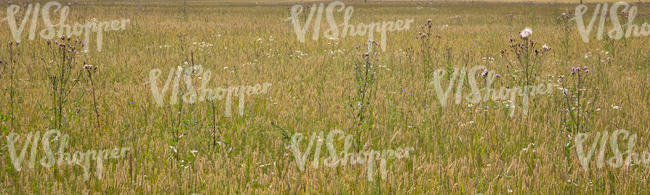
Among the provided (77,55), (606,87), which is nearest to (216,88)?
(77,55)

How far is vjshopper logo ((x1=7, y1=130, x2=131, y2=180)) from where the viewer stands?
10.3 ft

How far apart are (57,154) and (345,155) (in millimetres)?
2069

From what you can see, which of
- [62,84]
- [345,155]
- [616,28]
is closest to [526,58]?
[345,155]

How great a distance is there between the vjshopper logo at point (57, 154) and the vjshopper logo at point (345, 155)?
1282 millimetres

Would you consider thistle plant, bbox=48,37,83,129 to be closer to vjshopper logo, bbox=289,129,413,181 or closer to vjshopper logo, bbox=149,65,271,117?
vjshopper logo, bbox=149,65,271,117

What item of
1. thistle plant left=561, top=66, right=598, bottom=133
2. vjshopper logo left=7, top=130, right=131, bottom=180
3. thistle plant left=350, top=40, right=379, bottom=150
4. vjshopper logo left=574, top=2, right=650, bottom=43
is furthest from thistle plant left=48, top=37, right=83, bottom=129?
vjshopper logo left=574, top=2, right=650, bottom=43

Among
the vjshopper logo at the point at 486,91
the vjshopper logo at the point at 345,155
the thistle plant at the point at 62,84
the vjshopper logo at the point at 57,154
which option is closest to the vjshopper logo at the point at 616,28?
the vjshopper logo at the point at 486,91

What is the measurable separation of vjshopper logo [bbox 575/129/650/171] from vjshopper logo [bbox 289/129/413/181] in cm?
127

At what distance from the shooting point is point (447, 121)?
4.38 metres

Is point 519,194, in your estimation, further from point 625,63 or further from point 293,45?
point 293,45

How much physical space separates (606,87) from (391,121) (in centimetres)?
340

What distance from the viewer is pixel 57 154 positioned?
3.37 meters

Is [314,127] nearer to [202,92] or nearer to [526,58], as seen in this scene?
[202,92]

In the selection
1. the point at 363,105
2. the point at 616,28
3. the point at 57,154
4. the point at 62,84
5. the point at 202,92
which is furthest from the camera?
the point at 616,28
